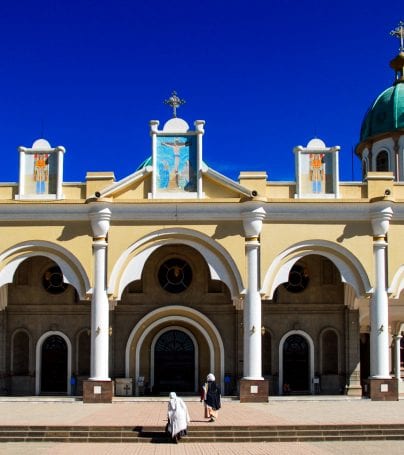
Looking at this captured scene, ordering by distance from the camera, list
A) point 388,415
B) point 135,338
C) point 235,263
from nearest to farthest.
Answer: point 388,415
point 235,263
point 135,338

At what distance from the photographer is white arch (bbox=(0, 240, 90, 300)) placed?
26.8 meters

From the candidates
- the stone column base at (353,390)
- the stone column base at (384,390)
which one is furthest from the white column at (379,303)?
the stone column base at (353,390)

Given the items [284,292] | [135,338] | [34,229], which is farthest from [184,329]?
[34,229]

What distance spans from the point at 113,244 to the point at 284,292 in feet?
23.9

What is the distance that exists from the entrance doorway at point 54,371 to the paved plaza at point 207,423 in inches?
93.1

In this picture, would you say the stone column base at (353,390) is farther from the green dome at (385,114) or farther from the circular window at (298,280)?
the green dome at (385,114)

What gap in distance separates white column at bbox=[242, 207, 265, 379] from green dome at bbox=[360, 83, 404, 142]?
31.8 feet

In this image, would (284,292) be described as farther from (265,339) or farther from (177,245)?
(177,245)

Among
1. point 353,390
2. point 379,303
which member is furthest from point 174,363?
point 379,303

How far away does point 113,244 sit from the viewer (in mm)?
26828

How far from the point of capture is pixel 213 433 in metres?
19.6

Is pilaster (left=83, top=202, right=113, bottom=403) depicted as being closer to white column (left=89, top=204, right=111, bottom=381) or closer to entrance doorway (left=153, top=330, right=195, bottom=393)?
white column (left=89, top=204, right=111, bottom=381)

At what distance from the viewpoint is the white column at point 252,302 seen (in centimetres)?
2619

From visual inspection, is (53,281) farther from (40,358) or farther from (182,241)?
(182,241)
